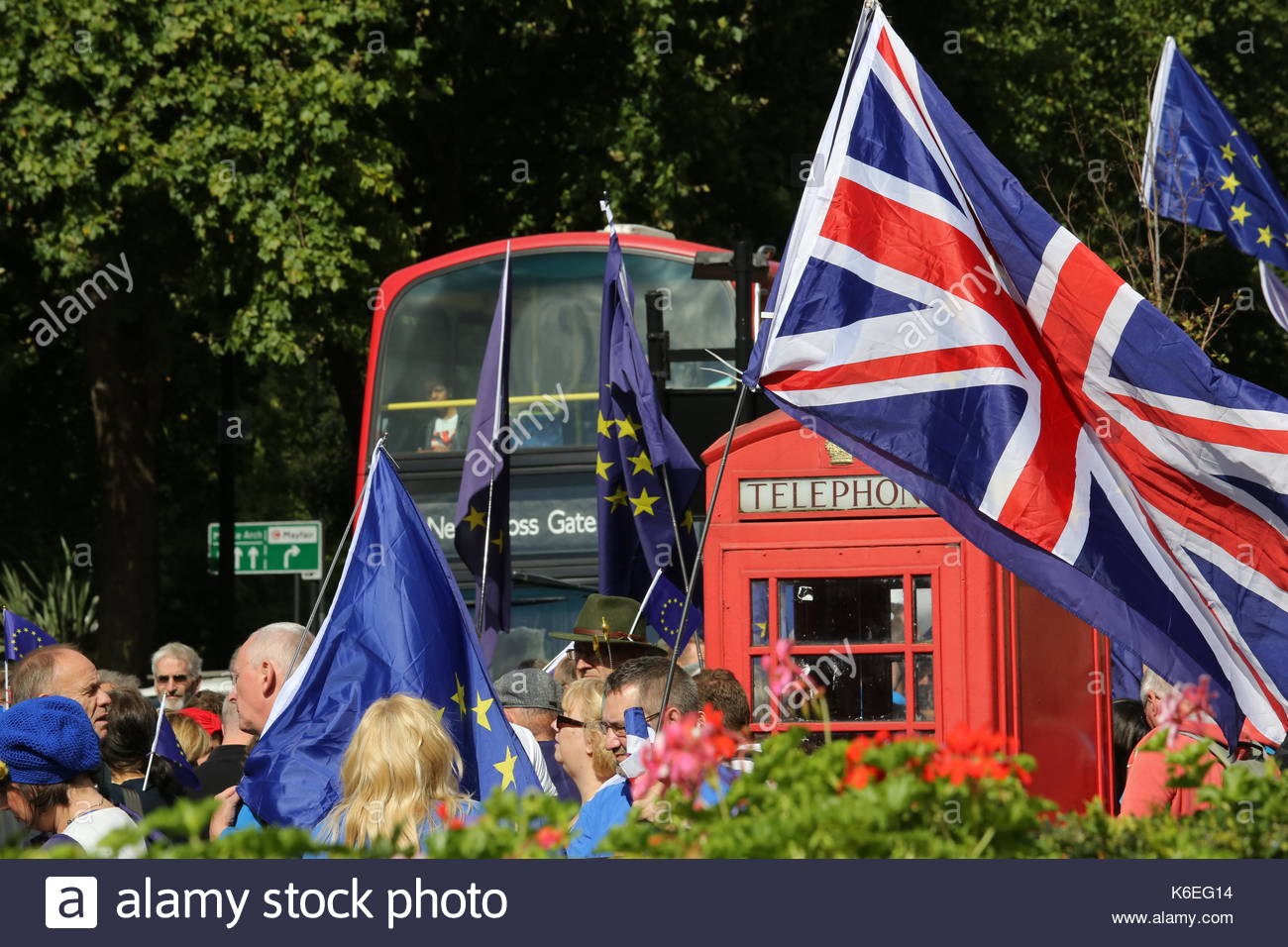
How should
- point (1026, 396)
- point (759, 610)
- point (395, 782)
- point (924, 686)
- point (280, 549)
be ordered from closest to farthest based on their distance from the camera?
1. point (395, 782)
2. point (1026, 396)
3. point (924, 686)
4. point (759, 610)
5. point (280, 549)

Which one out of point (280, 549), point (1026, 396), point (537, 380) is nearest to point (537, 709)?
point (1026, 396)

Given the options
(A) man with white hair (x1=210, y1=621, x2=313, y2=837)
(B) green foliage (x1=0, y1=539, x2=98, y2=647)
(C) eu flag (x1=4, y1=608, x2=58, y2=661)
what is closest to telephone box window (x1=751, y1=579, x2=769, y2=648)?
(A) man with white hair (x1=210, y1=621, x2=313, y2=837)

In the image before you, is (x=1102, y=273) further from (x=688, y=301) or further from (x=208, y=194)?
(x=208, y=194)

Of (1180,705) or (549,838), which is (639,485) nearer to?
(1180,705)

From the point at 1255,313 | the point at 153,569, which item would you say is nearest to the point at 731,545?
the point at 153,569

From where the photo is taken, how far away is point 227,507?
18.1m

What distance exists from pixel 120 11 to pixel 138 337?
4.19 m

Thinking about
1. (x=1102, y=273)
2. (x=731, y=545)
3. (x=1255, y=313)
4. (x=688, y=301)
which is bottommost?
(x=731, y=545)

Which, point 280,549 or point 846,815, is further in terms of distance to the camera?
point 280,549

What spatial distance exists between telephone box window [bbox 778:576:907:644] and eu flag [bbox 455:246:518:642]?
208 centimetres

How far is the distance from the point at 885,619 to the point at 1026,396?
2.35 meters

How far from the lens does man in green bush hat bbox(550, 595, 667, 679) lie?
7719 mm

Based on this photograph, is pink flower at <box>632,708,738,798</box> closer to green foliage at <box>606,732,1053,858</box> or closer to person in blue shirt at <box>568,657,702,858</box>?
green foliage at <box>606,732,1053,858</box>

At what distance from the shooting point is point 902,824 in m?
2.67
